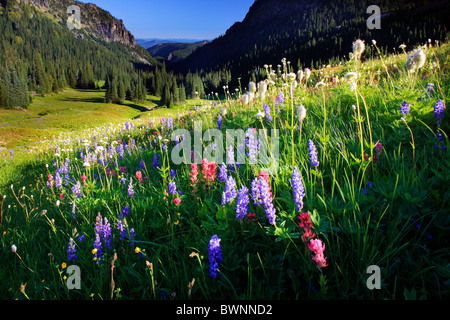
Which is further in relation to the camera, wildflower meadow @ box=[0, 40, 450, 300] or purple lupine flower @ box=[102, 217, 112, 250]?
purple lupine flower @ box=[102, 217, 112, 250]

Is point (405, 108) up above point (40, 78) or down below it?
below

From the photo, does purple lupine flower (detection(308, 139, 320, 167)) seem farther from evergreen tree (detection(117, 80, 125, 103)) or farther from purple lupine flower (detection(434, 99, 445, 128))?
evergreen tree (detection(117, 80, 125, 103))

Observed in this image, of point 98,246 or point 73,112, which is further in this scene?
point 73,112

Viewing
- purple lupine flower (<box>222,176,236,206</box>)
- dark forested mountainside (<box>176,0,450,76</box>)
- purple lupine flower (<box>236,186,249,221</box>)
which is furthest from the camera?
dark forested mountainside (<box>176,0,450,76</box>)

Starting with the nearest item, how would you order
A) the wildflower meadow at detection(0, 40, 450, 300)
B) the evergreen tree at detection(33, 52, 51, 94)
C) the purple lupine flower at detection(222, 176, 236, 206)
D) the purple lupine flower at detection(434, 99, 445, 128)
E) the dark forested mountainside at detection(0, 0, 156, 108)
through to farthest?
the wildflower meadow at detection(0, 40, 450, 300), the purple lupine flower at detection(222, 176, 236, 206), the purple lupine flower at detection(434, 99, 445, 128), the dark forested mountainside at detection(0, 0, 156, 108), the evergreen tree at detection(33, 52, 51, 94)

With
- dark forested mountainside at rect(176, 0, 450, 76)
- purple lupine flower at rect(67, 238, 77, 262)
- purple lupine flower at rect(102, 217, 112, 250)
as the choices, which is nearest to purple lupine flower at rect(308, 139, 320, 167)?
purple lupine flower at rect(102, 217, 112, 250)

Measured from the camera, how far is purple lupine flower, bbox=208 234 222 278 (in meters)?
1.58

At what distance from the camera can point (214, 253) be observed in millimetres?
1599

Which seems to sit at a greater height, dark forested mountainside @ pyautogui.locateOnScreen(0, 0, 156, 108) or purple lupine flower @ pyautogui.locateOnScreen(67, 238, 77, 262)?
dark forested mountainside @ pyautogui.locateOnScreen(0, 0, 156, 108)

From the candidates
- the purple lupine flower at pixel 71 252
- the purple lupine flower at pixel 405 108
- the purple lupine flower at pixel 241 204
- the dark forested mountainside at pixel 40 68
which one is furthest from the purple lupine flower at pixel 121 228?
the dark forested mountainside at pixel 40 68

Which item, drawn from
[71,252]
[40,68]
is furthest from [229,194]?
[40,68]

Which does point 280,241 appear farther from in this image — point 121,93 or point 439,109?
point 121,93
